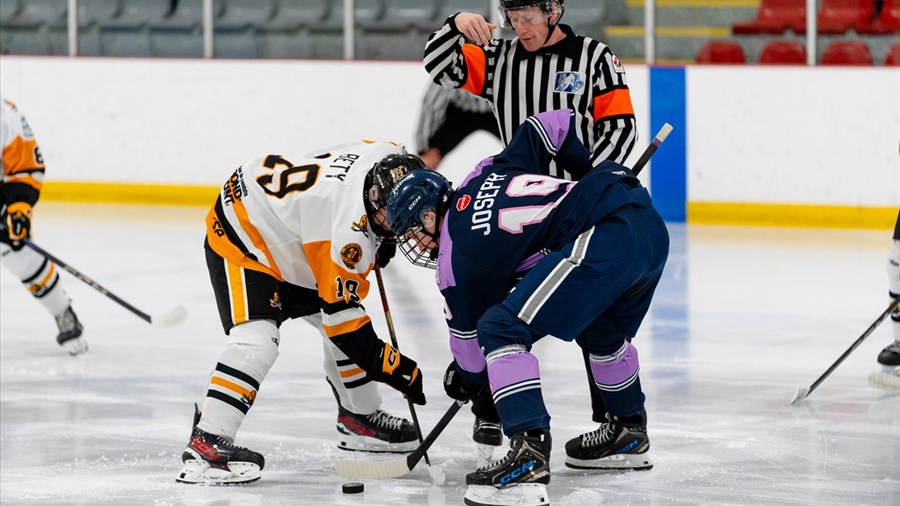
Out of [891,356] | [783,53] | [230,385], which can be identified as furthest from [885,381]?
[783,53]

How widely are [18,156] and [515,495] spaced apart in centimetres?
240

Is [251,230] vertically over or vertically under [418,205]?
under

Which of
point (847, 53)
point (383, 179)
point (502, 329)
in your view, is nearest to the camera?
point (502, 329)

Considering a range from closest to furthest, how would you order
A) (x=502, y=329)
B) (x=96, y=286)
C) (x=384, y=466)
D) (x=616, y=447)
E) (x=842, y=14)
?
(x=502, y=329) < (x=384, y=466) < (x=616, y=447) < (x=96, y=286) < (x=842, y=14)

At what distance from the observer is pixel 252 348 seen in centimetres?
336

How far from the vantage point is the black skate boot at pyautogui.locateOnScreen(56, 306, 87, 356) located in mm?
4941

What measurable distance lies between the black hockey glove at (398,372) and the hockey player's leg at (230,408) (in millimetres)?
259

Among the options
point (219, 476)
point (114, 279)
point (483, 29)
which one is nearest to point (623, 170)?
point (483, 29)

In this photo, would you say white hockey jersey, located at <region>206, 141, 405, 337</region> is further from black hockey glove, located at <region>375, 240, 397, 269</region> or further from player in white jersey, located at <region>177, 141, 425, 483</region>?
black hockey glove, located at <region>375, 240, 397, 269</region>

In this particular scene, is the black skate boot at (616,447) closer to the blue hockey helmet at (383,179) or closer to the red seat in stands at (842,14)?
the blue hockey helmet at (383,179)

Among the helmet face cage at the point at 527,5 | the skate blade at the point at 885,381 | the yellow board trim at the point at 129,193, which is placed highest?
the helmet face cage at the point at 527,5

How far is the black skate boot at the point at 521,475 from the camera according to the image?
9.99ft

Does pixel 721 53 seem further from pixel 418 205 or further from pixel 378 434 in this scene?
pixel 418 205

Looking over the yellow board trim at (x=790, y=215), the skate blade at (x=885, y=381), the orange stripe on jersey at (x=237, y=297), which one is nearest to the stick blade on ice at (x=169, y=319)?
the orange stripe on jersey at (x=237, y=297)
